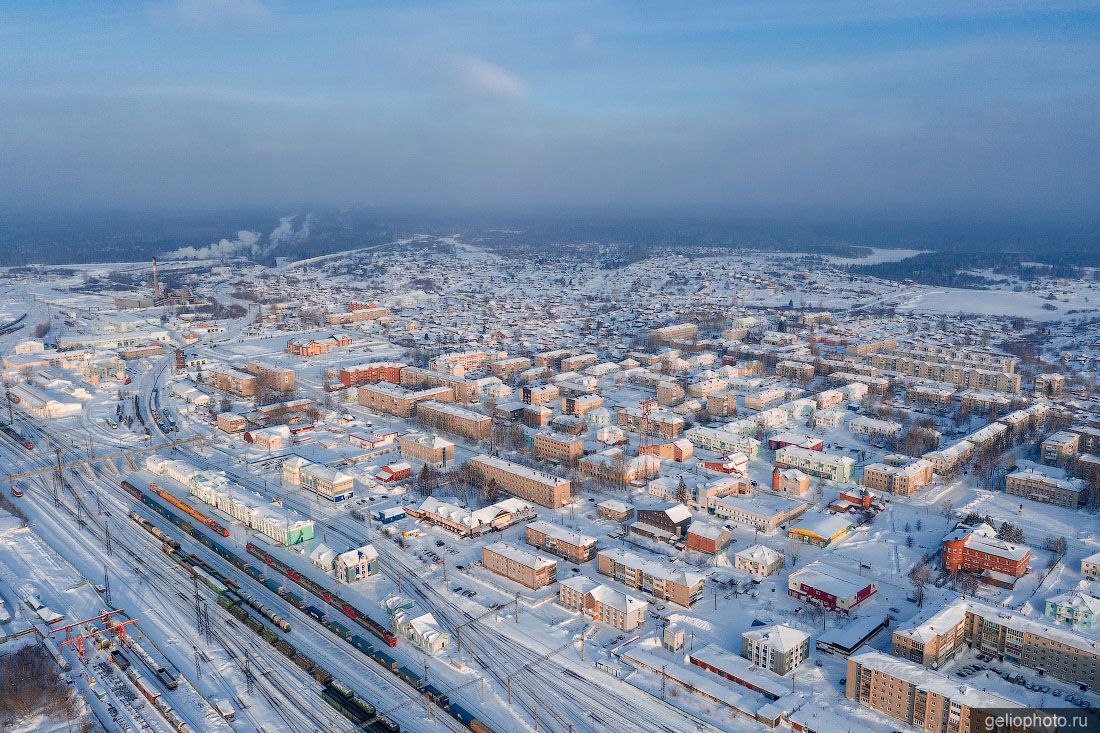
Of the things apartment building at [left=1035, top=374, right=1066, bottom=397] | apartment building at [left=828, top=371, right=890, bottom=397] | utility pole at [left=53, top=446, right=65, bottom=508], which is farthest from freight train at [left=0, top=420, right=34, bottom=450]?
apartment building at [left=1035, top=374, right=1066, bottom=397]

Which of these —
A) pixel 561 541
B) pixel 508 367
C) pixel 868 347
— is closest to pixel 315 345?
pixel 508 367

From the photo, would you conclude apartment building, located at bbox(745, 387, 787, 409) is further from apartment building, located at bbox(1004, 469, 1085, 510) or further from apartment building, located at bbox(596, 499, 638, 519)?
apartment building, located at bbox(596, 499, 638, 519)

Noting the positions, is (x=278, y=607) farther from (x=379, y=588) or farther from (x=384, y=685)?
(x=384, y=685)

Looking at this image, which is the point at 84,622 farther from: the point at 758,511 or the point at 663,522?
the point at 758,511

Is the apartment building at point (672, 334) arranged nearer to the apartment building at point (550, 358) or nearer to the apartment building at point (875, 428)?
the apartment building at point (550, 358)

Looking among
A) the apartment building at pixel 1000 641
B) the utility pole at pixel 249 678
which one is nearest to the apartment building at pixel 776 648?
the apartment building at pixel 1000 641

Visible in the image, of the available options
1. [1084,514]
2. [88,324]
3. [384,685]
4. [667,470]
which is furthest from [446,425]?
[88,324]
